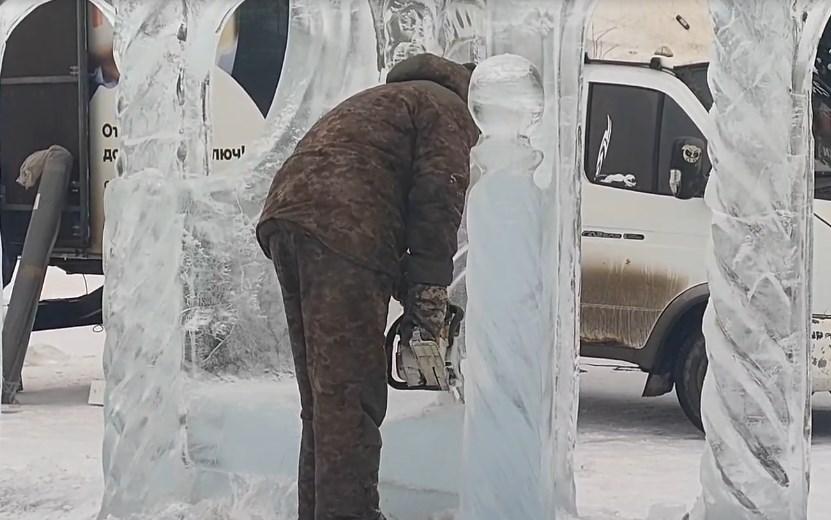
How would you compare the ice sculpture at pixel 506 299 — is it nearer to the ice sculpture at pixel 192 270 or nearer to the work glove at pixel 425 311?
the work glove at pixel 425 311

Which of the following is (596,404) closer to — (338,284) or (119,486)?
(119,486)

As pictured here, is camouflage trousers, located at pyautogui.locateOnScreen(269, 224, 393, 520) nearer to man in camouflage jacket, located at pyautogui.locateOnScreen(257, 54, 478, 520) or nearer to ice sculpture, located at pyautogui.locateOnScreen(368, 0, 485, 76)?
man in camouflage jacket, located at pyautogui.locateOnScreen(257, 54, 478, 520)

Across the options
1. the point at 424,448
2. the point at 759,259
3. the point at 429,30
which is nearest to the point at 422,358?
the point at 424,448

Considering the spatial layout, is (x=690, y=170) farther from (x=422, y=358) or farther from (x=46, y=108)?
(x=46, y=108)

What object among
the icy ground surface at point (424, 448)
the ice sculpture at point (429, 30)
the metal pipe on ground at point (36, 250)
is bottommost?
the icy ground surface at point (424, 448)

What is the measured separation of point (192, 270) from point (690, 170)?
9.05 feet

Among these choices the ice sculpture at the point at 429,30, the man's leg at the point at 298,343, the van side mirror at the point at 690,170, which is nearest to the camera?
the man's leg at the point at 298,343

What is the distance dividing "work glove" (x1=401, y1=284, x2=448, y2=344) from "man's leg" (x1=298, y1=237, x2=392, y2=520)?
0.23ft

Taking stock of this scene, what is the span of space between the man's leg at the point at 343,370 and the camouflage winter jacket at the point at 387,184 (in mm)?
69

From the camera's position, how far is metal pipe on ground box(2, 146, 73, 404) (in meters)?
6.45

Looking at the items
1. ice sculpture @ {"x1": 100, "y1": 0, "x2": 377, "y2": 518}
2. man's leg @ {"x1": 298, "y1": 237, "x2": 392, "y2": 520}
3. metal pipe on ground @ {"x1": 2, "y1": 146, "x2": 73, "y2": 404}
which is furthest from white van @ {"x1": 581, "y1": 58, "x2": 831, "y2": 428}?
metal pipe on ground @ {"x1": 2, "y1": 146, "x2": 73, "y2": 404}

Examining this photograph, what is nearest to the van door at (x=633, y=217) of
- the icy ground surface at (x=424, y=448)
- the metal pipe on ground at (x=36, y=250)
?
the icy ground surface at (x=424, y=448)

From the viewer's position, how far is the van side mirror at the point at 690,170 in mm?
5547

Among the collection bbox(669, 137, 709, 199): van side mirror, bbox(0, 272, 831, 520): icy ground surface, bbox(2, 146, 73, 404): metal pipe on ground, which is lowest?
bbox(0, 272, 831, 520): icy ground surface
